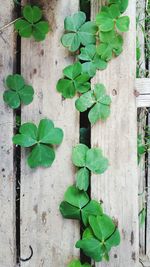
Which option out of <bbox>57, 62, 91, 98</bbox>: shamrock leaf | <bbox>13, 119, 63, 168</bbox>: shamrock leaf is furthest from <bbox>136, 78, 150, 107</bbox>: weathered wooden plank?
<bbox>13, 119, 63, 168</bbox>: shamrock leaf

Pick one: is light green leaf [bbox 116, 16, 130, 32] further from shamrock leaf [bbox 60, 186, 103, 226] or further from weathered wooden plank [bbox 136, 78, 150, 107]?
shamrock leaf [bbox 60, 186, 103, 226]

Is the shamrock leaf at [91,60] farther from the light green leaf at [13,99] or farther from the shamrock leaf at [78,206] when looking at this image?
the shamrock leaf at [78,206]

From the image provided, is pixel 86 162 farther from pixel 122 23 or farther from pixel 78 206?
pixel 122 23

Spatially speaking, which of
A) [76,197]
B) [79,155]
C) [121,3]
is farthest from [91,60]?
[76,197]

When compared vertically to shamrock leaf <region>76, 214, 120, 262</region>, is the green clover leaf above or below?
above

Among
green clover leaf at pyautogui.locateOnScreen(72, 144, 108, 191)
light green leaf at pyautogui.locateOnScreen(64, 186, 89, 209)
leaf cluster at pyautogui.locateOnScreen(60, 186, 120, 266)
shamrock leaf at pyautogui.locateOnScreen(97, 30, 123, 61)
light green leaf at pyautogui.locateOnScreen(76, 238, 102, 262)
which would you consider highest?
shamrock leaf at pyautogui.locateOnScreen(97, 30, 123, 61)

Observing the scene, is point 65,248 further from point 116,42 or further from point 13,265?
point 116,42

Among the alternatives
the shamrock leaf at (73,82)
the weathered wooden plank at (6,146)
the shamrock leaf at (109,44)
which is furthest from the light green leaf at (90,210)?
the shamrock leaf at (109,44)
